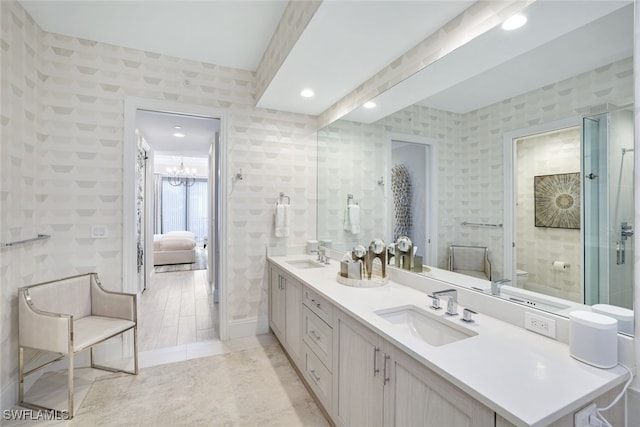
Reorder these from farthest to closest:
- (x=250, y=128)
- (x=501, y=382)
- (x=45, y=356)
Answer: (x=250, y=128)
(x=45, y=356)
(x=501, y=382)

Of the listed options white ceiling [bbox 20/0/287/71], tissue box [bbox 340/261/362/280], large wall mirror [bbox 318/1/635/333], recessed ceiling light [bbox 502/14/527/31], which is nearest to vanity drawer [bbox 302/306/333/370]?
tissue box [bbox 340/261/362/280]

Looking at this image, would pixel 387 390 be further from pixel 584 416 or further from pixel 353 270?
pixel 353 270

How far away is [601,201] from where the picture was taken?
1.08 meters

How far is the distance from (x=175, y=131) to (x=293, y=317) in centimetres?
383

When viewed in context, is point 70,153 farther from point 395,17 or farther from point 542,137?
point 542,137

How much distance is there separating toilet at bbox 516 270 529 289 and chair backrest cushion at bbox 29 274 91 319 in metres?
2.96

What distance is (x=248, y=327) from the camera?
9.83ft

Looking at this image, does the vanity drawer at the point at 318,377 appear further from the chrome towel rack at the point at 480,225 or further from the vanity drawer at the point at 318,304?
the chrome towel rack at the point at 480,225

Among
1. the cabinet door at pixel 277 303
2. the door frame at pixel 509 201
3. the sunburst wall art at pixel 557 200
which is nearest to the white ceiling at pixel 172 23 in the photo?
the door frame at pixel 509 201

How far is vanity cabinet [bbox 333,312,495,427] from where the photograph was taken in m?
0.92

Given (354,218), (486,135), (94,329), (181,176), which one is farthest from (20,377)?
(181,176)

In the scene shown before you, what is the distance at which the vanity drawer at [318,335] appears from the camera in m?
1.72

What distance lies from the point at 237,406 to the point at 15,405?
148 centimetres

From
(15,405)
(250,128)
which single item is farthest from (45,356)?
(250,128)
